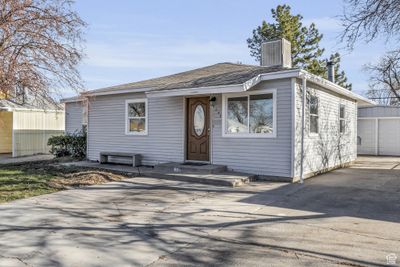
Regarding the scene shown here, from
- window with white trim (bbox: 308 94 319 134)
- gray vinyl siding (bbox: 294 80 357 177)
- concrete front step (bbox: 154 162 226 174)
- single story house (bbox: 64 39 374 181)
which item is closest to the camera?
single story house (bbox: 64 39 374 181)

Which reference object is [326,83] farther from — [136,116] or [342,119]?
[136,116]

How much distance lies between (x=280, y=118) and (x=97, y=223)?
575 centimetres

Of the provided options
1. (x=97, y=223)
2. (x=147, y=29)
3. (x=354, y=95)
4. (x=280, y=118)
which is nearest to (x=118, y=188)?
(x=97, y=223)

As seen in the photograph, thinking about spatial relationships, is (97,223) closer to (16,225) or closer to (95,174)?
(16,225)

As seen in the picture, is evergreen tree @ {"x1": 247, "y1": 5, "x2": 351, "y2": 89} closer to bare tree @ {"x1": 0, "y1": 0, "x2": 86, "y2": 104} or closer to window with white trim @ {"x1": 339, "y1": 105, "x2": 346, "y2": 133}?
window with white trim @ {"x1": 339, "y1": 105, "x2": 346, "y2": 133}

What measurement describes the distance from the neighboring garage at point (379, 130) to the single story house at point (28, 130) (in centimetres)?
1671

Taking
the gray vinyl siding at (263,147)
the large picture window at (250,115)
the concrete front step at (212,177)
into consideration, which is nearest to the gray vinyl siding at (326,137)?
the gray vinyl siding at (263,147)

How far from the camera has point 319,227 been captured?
527cm

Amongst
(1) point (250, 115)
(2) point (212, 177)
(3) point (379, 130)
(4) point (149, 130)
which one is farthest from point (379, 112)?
(2) point (212, 177)

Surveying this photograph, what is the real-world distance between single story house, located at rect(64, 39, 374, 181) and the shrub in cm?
161

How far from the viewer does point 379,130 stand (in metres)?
20.4

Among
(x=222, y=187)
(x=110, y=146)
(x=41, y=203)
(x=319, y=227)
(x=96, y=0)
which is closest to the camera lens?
(x=319, y=227)

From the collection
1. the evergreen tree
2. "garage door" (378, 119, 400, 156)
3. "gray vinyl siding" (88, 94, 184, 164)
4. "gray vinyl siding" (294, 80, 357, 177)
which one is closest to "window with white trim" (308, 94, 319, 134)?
"gray vinyl siding" (294, 80, 357, 177)

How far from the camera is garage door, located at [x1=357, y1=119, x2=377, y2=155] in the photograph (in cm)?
2059
